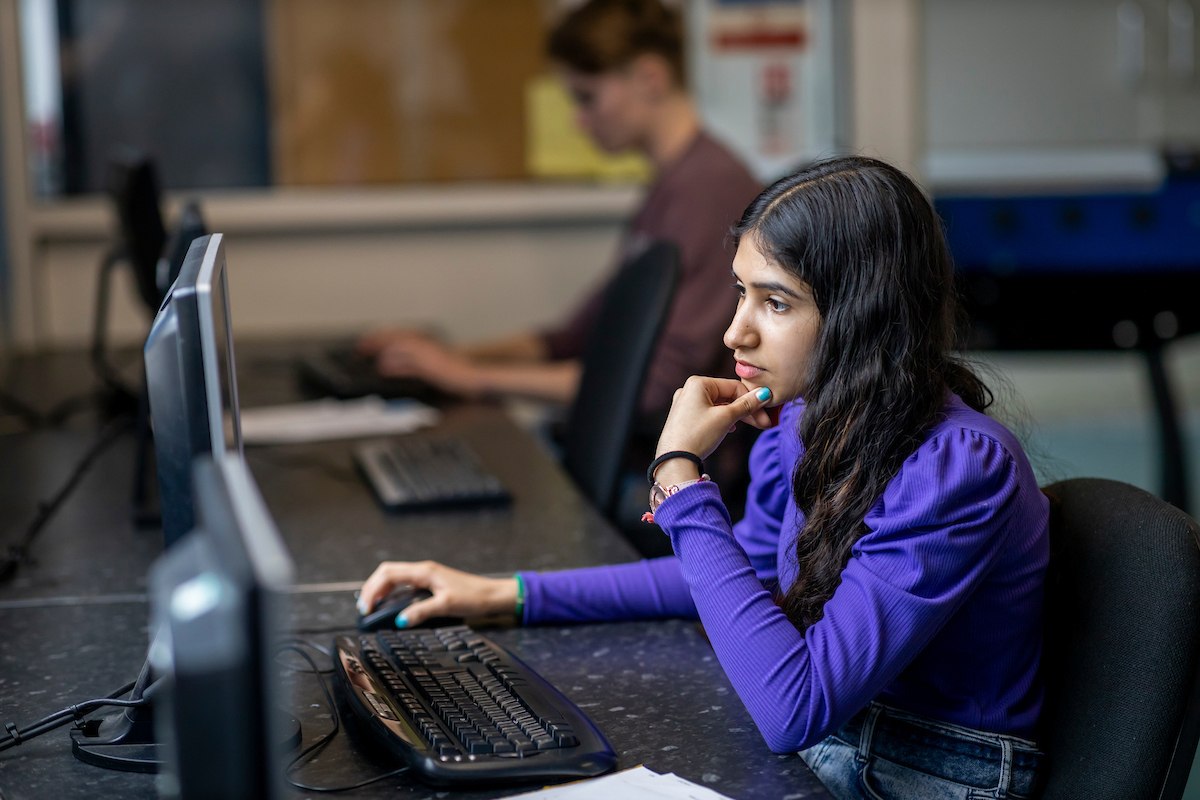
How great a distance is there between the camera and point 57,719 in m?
0.97

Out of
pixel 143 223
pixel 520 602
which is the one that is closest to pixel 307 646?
pixel 520 602

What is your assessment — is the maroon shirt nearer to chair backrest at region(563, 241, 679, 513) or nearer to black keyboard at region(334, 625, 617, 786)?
chair backrest at region(563, 241, 679, 513)

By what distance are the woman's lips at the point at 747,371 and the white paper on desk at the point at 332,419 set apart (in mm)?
1219

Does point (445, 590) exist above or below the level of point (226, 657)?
below

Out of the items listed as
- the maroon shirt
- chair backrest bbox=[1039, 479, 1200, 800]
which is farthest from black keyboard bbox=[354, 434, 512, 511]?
chair backrest bbox=[1039, 479, 1200, 800]

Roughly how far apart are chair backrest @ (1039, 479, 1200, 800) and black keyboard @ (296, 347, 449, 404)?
5.17 feet

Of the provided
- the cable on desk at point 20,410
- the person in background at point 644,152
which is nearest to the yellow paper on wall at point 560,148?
the person in background at point 644,152

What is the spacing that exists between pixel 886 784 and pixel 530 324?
9.60ft

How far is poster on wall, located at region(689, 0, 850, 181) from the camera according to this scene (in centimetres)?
395

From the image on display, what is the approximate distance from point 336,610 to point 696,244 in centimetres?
122

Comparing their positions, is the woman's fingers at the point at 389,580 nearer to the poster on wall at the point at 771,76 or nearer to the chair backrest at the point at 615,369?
the chair backrest at the point at 615,369

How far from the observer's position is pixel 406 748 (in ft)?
2.89

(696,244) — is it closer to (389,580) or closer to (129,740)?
(389,580)

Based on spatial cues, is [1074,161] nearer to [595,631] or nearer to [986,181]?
[986,181]
